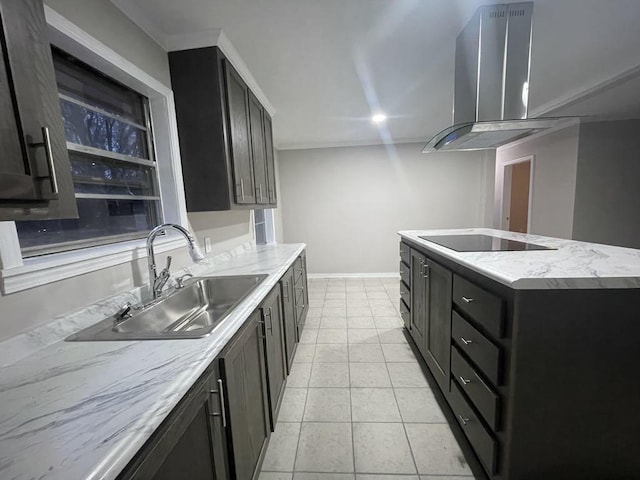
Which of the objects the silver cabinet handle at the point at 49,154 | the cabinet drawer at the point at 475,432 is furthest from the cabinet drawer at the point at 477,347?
the silver cabinet handle at the point at 49,154

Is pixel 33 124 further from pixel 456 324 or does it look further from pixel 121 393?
pixel 456 324

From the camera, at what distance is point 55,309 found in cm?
96

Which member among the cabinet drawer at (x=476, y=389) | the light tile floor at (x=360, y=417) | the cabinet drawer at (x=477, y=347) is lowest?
the light tile floor at (x=360, y=417)

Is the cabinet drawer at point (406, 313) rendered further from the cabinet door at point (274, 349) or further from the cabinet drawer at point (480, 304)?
the cabinet door at point (274, 349)

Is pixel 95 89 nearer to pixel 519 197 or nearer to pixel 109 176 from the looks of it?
pixel 109 176

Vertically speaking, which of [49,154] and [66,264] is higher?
[49,154]

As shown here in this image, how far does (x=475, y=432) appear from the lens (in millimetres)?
1282

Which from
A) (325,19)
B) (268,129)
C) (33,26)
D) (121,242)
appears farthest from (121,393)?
(268,129)

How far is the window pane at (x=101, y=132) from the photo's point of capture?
47.5 inches

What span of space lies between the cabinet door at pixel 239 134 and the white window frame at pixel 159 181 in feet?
1.18

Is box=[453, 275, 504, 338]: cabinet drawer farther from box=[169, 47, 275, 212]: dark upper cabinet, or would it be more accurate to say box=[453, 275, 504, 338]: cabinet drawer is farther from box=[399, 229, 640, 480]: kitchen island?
box=[169, 47, 275, 212]: dark upper cabinet

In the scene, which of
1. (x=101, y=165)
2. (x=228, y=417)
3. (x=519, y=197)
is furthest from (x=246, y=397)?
(x=519, y=197)

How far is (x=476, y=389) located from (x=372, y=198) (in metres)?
3.62

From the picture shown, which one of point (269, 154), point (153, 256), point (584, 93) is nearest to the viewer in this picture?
point (153, 256)
